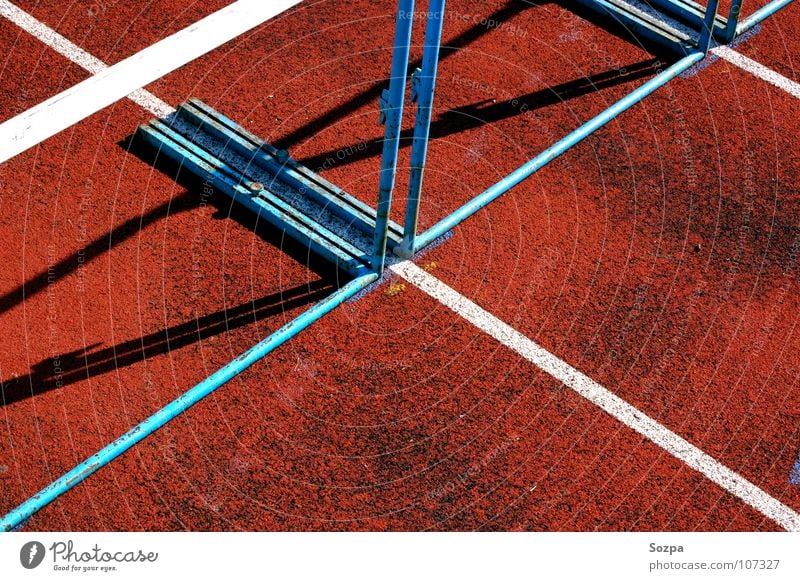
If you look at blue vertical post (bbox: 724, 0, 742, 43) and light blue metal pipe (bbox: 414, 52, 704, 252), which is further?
blue vertical post (bbox: 724, 0, 742, 43)

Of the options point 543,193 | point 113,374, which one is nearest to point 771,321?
point 543,193

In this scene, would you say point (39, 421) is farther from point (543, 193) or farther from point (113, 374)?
point (543, 193)

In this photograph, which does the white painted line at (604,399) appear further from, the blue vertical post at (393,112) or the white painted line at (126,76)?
the white painted line at (126,76)

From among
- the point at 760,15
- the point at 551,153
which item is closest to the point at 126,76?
the point at 551,153

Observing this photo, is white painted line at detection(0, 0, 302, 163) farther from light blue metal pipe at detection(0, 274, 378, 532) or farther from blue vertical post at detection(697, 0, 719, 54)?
blue vertical post at detection(697, 0, 719, 54)

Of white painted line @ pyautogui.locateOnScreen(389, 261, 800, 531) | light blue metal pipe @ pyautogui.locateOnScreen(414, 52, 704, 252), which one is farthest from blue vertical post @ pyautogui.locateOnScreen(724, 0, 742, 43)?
white painted line @ pyautogui.locateOnScreen(389, 261, 800, 531)

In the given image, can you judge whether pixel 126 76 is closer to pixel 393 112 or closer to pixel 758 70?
pixel 393 112

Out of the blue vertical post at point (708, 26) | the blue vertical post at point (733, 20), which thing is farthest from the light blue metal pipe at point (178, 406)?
the blue vertical post at point (733, 20)
